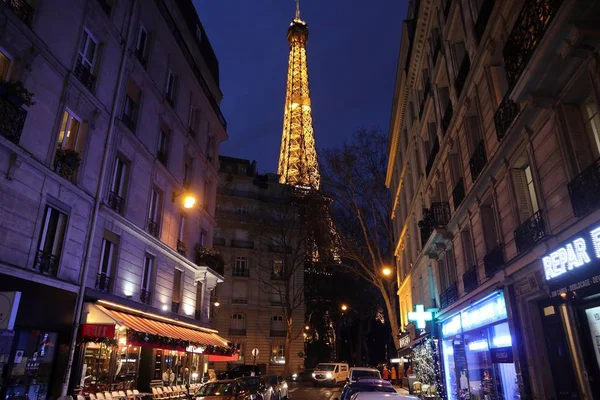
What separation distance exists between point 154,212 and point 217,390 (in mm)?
9014

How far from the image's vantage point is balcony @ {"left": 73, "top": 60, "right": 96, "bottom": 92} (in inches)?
543

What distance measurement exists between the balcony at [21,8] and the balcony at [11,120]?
8.15 feet

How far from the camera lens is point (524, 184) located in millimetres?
10531

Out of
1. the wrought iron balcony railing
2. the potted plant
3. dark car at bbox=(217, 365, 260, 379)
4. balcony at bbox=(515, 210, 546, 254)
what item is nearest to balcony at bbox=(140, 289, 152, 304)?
the potted plant

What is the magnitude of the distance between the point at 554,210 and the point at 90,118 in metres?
13.7

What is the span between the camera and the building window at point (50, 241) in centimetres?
1174

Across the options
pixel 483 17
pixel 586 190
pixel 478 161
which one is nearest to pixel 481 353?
pixel 478 161

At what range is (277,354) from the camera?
44.8 metres

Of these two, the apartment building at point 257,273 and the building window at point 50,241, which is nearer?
the building window at point 50,241

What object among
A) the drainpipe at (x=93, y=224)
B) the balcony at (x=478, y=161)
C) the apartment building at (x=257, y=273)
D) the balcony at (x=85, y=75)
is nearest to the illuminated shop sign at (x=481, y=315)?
the balcony at (x=478, y=161)

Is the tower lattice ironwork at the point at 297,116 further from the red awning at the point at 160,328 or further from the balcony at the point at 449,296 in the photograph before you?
the balcony at the point at 449,296

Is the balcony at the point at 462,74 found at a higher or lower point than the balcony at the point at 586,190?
higher

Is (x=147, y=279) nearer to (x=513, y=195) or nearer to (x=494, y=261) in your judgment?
(x=494, y=261)

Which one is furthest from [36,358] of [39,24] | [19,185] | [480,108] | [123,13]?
[480,108]
